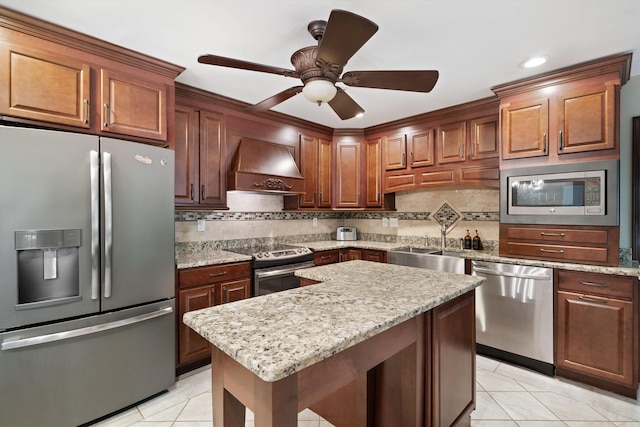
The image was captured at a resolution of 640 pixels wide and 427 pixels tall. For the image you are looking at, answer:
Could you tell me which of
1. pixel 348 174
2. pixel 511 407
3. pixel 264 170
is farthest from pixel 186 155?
pixel 511 407

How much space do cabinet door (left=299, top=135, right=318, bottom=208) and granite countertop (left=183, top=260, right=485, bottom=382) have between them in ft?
7.01

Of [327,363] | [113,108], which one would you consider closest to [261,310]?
[327,363]

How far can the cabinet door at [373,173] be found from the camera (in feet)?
13.0

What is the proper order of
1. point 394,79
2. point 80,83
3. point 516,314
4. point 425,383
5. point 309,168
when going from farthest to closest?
point 309,168, point 516,314, point 80,83, point 394,79, point 425,383

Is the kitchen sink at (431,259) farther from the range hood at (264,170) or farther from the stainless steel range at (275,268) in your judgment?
the range hood at (264,170)

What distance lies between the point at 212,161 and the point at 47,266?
1546 millimetres

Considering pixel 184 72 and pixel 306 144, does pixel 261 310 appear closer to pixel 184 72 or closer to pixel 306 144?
pixel 184 72

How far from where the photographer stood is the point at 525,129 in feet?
8.58

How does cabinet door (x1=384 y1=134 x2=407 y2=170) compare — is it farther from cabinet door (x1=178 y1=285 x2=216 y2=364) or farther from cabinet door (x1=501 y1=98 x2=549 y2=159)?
cabinet door (x1=178 y1=285 x2=216 y2=364)

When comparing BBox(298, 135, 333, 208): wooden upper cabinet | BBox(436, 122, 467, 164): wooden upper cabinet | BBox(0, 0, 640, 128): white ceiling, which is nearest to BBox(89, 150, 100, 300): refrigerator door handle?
BBox(0, 0, 640, 128): white ceiling

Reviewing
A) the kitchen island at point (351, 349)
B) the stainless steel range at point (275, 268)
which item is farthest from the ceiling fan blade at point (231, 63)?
the stainless steel range at point (275, 268)

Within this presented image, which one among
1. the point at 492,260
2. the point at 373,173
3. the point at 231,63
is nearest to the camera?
the point at 231,63

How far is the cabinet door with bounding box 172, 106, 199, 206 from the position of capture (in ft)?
8.87

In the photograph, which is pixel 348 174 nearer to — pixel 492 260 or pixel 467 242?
pixel 467 242
